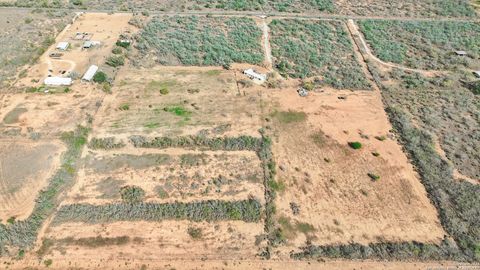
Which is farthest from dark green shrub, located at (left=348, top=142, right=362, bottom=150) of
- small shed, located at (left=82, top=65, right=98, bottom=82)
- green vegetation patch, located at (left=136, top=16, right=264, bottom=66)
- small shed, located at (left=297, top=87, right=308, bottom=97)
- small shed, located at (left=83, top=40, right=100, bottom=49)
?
small shed, located at (left=83, top=40, right=100, bottom=49)

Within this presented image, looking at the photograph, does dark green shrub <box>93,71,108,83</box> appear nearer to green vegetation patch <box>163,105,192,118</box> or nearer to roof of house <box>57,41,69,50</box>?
roof of house <box>57,41,69,50</box>

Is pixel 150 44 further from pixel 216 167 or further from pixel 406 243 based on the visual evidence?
pixel 406 243

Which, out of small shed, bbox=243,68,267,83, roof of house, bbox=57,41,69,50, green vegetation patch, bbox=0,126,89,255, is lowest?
green vegetation patch, bbox=0,126,89,255

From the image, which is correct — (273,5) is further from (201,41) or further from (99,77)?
(99,77)

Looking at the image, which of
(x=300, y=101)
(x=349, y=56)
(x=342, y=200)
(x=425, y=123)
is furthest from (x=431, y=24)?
(x=342, y=200)

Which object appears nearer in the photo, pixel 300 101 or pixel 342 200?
pixel 342 200

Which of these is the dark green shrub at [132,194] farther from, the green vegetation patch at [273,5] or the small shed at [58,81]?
the green vegetation patch at [273,5]
